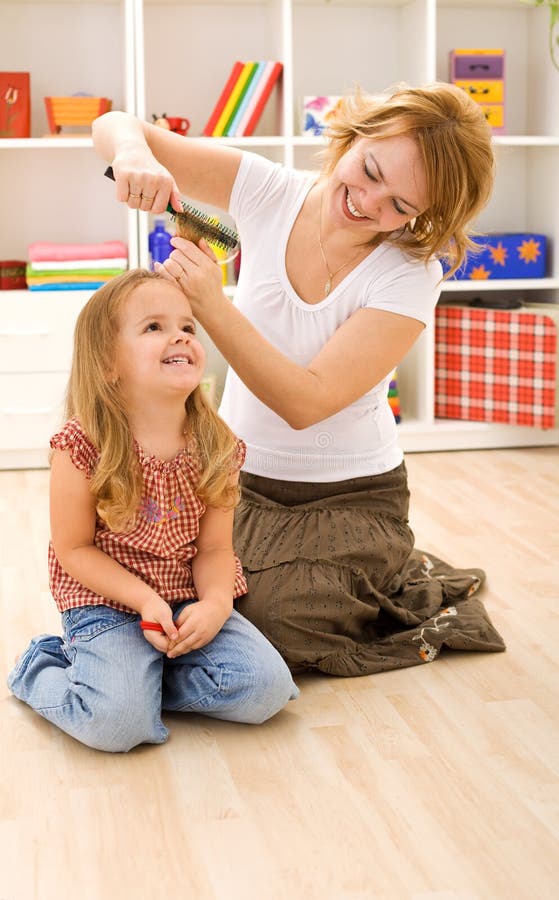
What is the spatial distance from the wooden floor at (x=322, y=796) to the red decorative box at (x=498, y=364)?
1.52m

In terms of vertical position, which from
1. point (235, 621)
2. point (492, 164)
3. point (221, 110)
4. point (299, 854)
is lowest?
point (299, 854)

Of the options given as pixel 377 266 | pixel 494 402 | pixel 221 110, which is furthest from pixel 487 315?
pixel 377 266

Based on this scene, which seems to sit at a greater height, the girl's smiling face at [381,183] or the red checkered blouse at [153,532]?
the girl's smiling face at [381,183]

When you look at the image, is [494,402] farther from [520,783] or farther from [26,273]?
[520,783]

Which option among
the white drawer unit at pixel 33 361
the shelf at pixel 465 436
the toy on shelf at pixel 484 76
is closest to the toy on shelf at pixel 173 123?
the white drawer unit at pixel 33 361

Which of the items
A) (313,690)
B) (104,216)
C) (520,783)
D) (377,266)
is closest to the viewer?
(520,783)

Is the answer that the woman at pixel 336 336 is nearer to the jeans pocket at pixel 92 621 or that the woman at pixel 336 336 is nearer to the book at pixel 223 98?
the jeans pocket at pixel 92 621

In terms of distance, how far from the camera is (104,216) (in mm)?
3727

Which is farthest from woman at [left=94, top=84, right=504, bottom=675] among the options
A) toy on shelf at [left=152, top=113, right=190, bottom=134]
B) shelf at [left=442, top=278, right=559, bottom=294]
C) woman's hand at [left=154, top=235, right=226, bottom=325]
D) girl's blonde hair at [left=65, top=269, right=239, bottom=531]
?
shelf at [left=442, top=278, right=559, bottom=294]

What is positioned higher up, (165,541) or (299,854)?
(165,541)

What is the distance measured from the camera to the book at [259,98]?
11.2 feet

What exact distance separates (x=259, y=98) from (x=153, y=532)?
2.06 metres

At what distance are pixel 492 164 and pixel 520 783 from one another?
94 cm

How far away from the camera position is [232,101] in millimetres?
3439
